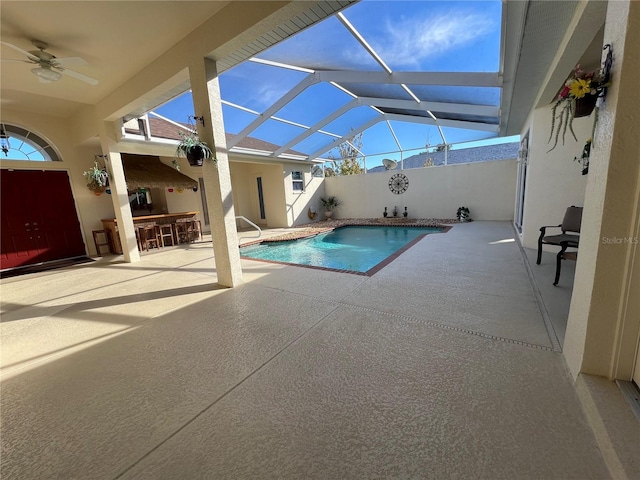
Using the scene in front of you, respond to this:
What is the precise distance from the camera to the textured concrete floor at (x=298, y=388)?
124cm

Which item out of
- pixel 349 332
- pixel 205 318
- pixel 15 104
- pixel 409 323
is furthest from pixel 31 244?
pixel 409 323

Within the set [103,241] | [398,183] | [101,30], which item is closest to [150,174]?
[103,241]

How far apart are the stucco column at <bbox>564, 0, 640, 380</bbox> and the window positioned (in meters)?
10.5

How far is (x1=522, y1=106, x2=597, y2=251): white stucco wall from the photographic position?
13.5ft

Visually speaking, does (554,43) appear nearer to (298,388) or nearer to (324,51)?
(324,51)

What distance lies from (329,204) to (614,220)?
457 inches

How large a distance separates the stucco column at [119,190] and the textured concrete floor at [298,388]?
2687 millimetres

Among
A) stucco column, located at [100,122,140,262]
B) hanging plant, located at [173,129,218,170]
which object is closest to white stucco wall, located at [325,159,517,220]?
stucco column, located at [100,122,140,262]

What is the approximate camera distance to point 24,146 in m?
5.80

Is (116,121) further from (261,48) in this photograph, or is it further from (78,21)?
(261,48)

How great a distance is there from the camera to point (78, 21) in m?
2.86

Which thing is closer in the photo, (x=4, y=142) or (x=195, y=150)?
(x=195, y=150)

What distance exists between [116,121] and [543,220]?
28.4 feet

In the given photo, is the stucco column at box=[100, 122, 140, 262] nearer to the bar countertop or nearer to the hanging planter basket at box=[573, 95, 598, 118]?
the bar countertop
